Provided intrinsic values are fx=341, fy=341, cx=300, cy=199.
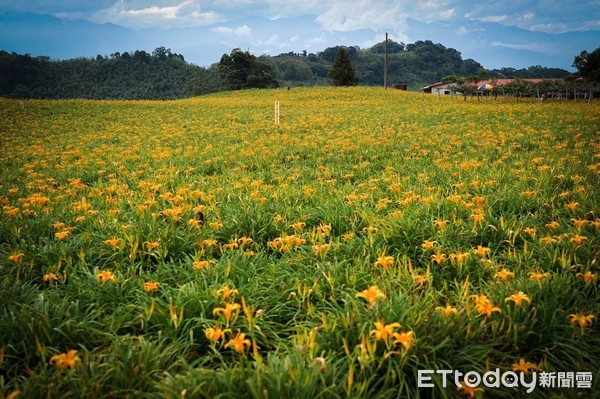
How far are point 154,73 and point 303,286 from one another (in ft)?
272

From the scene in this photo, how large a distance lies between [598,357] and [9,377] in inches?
125

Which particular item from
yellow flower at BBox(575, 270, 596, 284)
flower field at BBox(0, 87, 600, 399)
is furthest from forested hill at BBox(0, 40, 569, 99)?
yellow flower at BBox(575, 270, 596, 284)

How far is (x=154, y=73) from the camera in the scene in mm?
73812

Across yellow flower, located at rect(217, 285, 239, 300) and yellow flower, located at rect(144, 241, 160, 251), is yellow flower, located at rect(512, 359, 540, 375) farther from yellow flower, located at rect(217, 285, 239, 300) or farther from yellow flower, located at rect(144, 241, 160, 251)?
yellow flower, located at rect(144, 241, 160, 251)

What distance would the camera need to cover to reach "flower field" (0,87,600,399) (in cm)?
171

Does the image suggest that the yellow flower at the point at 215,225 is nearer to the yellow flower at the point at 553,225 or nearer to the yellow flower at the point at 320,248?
the yellow flower at the point at 320,248

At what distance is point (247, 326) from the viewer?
2.06 m

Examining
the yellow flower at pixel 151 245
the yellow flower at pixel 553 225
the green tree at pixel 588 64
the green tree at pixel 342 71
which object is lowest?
the yellow flower at pixel 151 245

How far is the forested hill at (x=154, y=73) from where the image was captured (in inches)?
2244

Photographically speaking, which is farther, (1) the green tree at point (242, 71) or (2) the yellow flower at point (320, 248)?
(1) the green tree at point (242, 71)

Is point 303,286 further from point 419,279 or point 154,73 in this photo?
point 154,73

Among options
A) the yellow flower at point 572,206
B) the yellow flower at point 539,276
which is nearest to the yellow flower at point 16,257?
the yellow flower at point 539,276

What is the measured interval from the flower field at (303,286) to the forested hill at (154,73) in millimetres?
58535

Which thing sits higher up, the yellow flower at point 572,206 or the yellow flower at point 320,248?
the yellow flower at point 572,206
